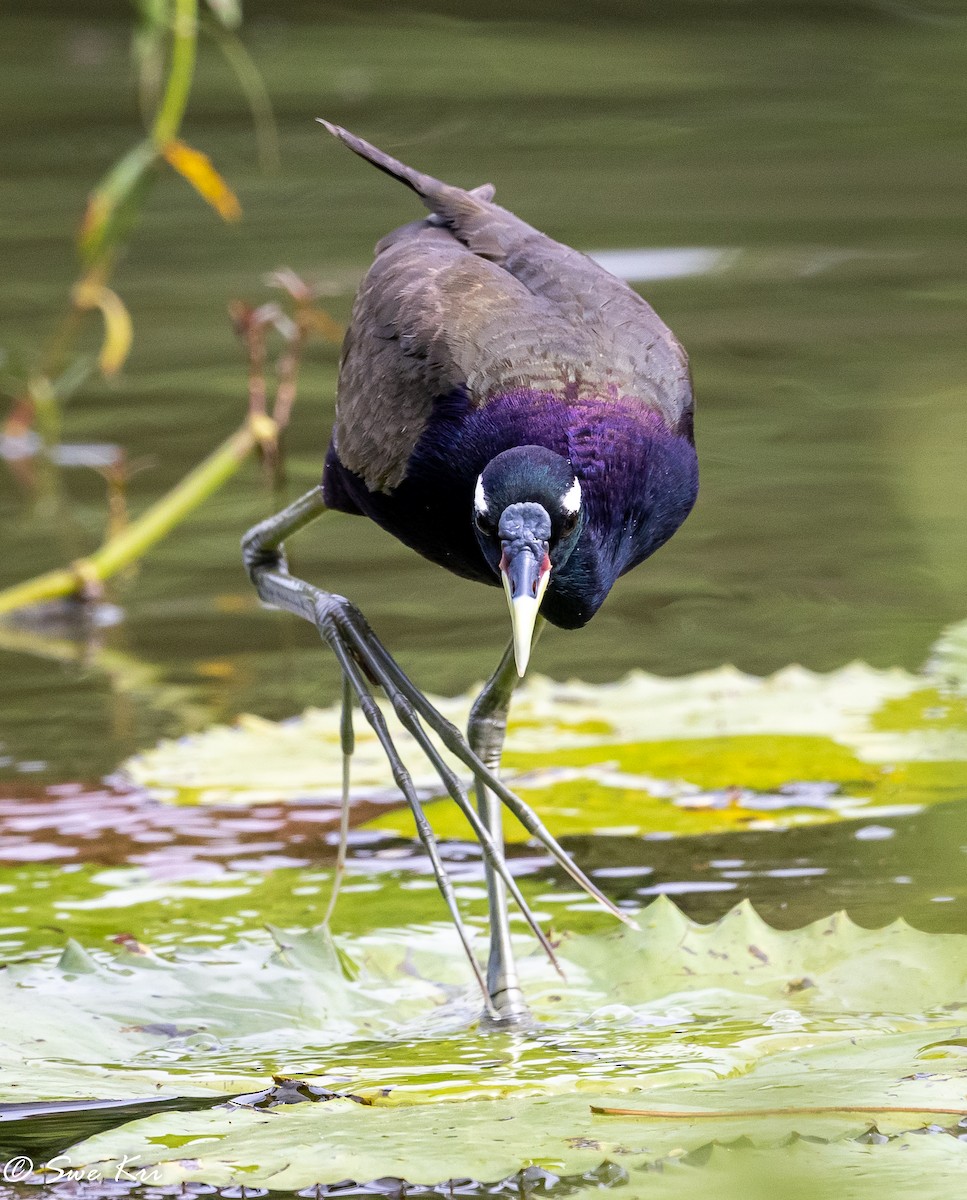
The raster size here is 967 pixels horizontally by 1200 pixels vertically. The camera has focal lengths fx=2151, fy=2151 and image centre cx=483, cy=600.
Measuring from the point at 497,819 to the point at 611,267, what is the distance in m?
4.97

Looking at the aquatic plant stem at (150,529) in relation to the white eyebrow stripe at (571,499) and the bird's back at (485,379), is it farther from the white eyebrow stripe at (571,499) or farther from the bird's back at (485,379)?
the white eyebrow stripe at (571,499)

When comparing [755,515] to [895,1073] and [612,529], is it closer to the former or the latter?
[612,529]

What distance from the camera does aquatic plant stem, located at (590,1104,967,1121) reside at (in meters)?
2.03

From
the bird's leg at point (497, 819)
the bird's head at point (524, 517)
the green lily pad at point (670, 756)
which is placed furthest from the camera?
the green lily pad at point (670, 756)

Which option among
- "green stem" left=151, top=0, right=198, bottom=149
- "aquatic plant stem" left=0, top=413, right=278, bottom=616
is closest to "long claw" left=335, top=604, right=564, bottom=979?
"aquatic plant stem" left=0, top=413, right=278, bottom=616

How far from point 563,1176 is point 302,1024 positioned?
0.90 meters

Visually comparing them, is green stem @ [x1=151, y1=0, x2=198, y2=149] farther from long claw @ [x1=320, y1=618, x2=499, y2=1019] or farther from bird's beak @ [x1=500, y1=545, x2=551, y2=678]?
bird's beak @ [x1=500, y1=545, x2=551, y2=678]

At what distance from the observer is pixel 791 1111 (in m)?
2.01

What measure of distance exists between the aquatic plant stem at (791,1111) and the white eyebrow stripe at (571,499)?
38.1 inches

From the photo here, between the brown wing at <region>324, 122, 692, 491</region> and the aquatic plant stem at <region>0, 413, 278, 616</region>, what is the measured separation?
1556 millimetres

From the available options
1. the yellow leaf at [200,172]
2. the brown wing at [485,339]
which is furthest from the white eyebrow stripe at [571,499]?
the yellow leaf at [200,172]

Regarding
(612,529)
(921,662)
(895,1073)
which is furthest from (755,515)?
(895,1073)

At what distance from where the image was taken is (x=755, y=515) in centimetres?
587

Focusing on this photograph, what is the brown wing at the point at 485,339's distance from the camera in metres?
3.21
